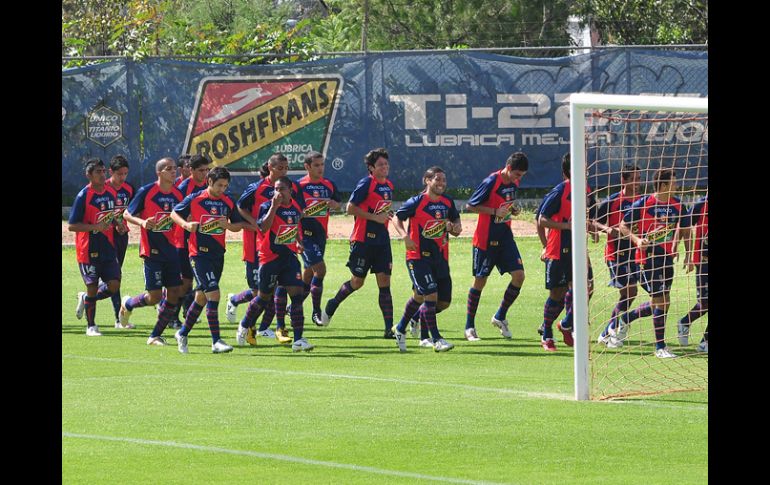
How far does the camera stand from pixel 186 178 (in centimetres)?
1761

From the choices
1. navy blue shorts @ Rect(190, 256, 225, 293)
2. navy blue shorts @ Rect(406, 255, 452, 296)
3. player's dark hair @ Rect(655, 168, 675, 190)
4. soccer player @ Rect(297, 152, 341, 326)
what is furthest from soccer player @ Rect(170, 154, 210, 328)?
player's dark hair @ Rect(655, 168, 675, 190)

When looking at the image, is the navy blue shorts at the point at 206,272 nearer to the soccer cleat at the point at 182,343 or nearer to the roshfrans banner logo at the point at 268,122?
the soccer cleat at the point at 182,343

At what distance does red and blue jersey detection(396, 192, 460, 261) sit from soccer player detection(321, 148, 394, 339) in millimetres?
699

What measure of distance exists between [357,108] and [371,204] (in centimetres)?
1030

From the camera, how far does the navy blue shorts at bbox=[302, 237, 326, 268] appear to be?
56.1 ft

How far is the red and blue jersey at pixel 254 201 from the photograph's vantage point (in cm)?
1567

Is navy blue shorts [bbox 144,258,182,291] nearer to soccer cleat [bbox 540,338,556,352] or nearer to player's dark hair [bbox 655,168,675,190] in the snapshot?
soccer cleat [bbox 540,338,556,352]

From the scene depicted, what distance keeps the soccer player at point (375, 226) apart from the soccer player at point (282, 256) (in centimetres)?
120

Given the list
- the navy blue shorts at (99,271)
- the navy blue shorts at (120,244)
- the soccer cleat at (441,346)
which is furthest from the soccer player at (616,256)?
the navy blue shorts at (120,244)

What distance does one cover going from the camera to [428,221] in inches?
603
